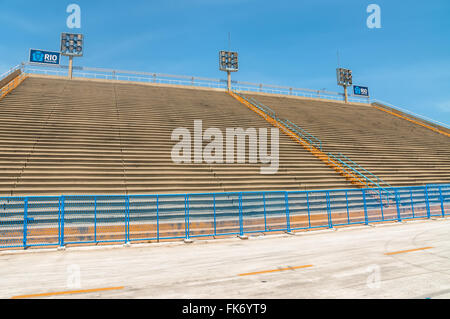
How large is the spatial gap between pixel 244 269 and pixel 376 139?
22.0 meters

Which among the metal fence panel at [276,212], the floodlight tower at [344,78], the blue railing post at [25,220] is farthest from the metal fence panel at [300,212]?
the floodlight tower at [344,78]

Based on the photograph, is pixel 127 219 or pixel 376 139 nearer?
pixel 127 219

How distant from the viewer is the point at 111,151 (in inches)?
602

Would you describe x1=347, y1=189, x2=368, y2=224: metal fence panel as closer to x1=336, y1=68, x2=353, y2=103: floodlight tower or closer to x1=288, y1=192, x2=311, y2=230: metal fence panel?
x1=288, y1=192, x2=311, y2=230: metal fence panel

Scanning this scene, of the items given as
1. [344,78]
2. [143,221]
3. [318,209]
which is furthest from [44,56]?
[344,78]

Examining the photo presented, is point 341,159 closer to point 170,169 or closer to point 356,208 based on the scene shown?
point 356,208

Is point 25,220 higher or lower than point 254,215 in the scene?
higher

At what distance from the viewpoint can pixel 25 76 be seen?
26375 millimetres

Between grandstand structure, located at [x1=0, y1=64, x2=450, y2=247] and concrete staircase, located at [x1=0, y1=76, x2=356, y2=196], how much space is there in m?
0.05

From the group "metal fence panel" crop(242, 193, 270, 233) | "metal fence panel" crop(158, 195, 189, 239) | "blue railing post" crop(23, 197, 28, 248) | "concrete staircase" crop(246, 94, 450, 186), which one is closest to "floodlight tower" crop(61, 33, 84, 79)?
"concrete staircase" crop(246, 94, 450, 186)

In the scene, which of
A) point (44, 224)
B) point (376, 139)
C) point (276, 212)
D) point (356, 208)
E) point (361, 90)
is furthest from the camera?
point (361, 90)

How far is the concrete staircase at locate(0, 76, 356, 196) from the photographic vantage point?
42.1 feet

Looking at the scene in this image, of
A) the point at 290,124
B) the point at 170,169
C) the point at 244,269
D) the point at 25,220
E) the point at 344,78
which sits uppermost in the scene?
the point at 344,78
